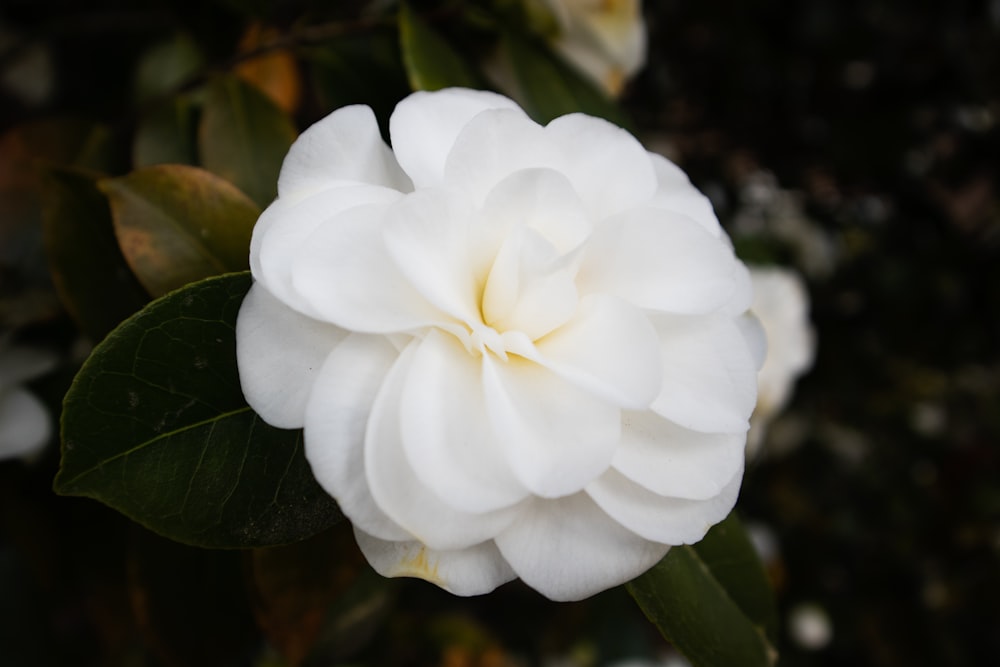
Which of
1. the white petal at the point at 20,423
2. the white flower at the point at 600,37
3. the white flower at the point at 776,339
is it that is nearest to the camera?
the white petal at the point at 20,423

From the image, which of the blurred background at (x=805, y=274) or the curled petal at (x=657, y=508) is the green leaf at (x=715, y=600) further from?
the blurred background at (x=805, y=274)

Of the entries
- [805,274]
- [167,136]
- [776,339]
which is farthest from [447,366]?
[805,274]

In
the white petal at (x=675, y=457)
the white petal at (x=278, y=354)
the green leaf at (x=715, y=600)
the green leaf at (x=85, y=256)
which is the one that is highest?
the white petal at (x=278, y=354)

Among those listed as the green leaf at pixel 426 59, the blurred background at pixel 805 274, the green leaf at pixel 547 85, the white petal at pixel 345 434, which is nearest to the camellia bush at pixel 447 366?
the white petal at pixel 345 434

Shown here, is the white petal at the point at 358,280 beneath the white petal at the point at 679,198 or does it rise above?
above

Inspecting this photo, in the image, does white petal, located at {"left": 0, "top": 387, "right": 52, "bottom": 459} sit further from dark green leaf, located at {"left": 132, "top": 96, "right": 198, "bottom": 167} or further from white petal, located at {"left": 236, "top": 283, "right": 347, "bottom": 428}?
white petal, located at {"left": 236, "top": 283, "right": 347, "bottom": 428}

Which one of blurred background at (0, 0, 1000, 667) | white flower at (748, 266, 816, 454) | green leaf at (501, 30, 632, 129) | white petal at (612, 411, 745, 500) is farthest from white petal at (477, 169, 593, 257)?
white flower at (748, 266, 816, 454)
